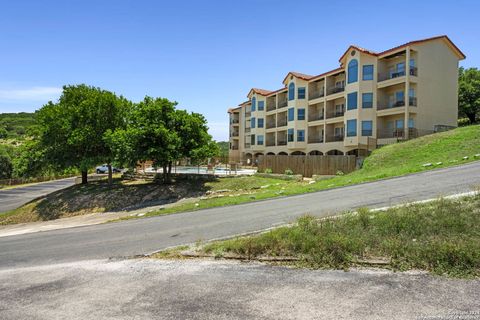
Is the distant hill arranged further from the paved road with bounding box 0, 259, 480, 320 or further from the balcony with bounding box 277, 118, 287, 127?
the paved road with bounding box 0, 259, 480, 320

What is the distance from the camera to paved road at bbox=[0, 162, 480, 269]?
8.91m

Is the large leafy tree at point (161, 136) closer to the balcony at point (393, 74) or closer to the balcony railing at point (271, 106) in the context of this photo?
the balcony at point (393, 74)

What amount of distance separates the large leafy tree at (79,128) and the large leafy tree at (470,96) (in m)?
44.9

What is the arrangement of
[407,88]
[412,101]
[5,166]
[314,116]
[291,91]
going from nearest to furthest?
[407,88]
[412,101]
[314,116]
[291,91]
[5,166]

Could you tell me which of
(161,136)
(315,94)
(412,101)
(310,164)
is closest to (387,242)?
(161,136)

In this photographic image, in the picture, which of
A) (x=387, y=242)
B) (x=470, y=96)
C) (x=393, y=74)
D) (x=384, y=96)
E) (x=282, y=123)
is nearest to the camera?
(x=387, y=242)

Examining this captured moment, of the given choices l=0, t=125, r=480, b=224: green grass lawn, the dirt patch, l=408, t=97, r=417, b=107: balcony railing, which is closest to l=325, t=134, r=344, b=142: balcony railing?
l=408, t=97, r=417, b=107: balcony railing

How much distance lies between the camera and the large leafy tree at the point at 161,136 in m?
24.6

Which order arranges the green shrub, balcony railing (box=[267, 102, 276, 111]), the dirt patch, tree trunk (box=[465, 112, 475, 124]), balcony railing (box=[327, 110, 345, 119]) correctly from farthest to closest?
the green shrub → balcony railing (box=[267, 102, 276, 111]) → tree trunk (box=[465, 112, 475, 124]) → balcony railing (box=[327, 110, 345, 119]) → the dirt patch

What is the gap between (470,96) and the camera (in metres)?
42.5

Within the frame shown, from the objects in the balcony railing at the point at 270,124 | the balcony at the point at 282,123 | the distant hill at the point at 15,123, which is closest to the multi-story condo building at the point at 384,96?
the balcony at the point at 282,123

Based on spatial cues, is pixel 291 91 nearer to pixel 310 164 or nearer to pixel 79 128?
pixel 310 164

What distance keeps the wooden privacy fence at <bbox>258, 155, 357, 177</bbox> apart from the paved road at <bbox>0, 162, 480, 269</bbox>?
11271mm

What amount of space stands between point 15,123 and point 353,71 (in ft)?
533
